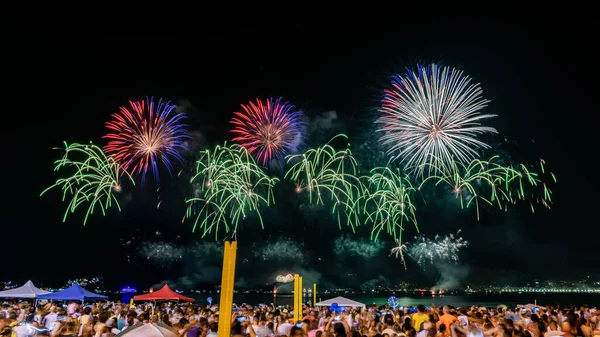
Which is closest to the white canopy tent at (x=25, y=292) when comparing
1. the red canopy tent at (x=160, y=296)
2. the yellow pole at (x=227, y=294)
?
the red canopy tent at (x=160, y=296)

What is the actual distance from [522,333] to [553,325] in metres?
4.19

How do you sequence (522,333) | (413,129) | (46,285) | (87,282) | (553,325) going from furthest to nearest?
(87,282) < (46,285) < (413,129) < (553,325) < (522,333)

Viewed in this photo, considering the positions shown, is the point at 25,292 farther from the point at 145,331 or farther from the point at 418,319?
the point at 418,319

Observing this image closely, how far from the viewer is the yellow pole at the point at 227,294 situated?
731cm

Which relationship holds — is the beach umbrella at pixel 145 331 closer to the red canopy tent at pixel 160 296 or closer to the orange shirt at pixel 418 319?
the orange shirt at pixel 418 319

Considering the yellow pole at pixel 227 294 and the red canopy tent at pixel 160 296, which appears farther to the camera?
the red canopy tent at pixel 160 296

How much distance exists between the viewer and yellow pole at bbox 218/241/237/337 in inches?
288

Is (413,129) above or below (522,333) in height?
above

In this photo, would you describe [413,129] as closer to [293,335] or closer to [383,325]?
[383,325]

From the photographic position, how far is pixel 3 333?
1198 centimetres

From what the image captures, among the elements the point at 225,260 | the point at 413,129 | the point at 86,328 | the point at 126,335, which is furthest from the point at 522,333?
the point at 413,129

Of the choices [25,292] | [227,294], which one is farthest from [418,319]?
[25,292]

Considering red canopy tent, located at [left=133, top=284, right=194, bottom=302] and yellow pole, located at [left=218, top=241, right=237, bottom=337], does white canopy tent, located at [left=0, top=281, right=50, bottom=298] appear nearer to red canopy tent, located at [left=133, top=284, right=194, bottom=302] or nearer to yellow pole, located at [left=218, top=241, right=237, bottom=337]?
red canopy tent, located at [left=133, top=284, right=194, bottom=302]

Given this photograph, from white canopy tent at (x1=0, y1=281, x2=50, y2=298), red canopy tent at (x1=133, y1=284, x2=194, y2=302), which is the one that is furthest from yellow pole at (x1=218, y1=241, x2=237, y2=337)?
white canopy tent at (x1=0, y1=281, x2=50, y2=298)
